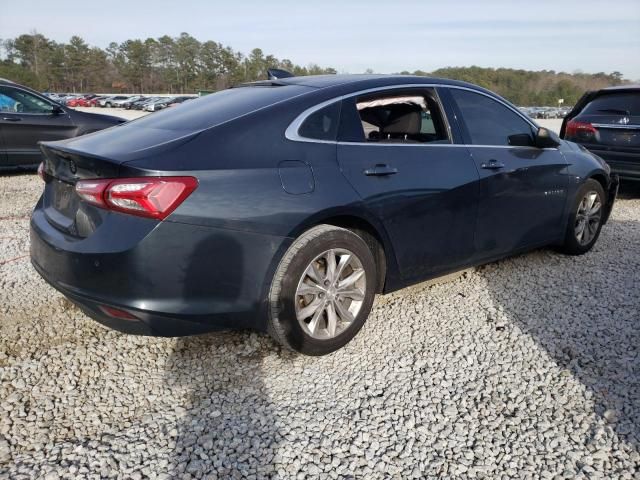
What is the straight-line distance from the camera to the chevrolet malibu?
2.44 metres

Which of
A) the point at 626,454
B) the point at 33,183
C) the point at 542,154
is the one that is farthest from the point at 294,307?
the point at 33,183

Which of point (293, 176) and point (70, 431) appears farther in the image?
point (293, 176)

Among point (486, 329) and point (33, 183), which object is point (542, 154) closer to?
point (486, 329)

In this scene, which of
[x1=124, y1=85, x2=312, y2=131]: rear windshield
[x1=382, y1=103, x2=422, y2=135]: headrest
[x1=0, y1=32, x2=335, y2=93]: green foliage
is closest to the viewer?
[x1=124, y1=85, x2=312, y2=131]: rear windshield

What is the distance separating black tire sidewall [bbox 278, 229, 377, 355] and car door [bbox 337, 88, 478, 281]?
0.24 metres

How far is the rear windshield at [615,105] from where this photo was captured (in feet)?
22.8

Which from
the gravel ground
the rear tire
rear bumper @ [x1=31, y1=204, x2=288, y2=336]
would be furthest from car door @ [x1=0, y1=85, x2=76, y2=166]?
the rear tire

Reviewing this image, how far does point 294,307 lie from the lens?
276 cm

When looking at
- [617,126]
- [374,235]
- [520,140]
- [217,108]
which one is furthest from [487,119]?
[617,126]

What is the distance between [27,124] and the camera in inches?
323

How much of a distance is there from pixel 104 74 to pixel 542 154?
111m

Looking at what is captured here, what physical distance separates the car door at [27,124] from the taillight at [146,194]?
6.92m

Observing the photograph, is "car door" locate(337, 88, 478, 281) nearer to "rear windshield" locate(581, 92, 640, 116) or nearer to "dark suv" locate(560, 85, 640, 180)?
"dark suv" locate(560, 85, 640, 180)

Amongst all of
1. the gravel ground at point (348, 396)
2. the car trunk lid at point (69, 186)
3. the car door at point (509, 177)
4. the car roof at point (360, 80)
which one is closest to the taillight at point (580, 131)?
the car door at point (509, 177)
